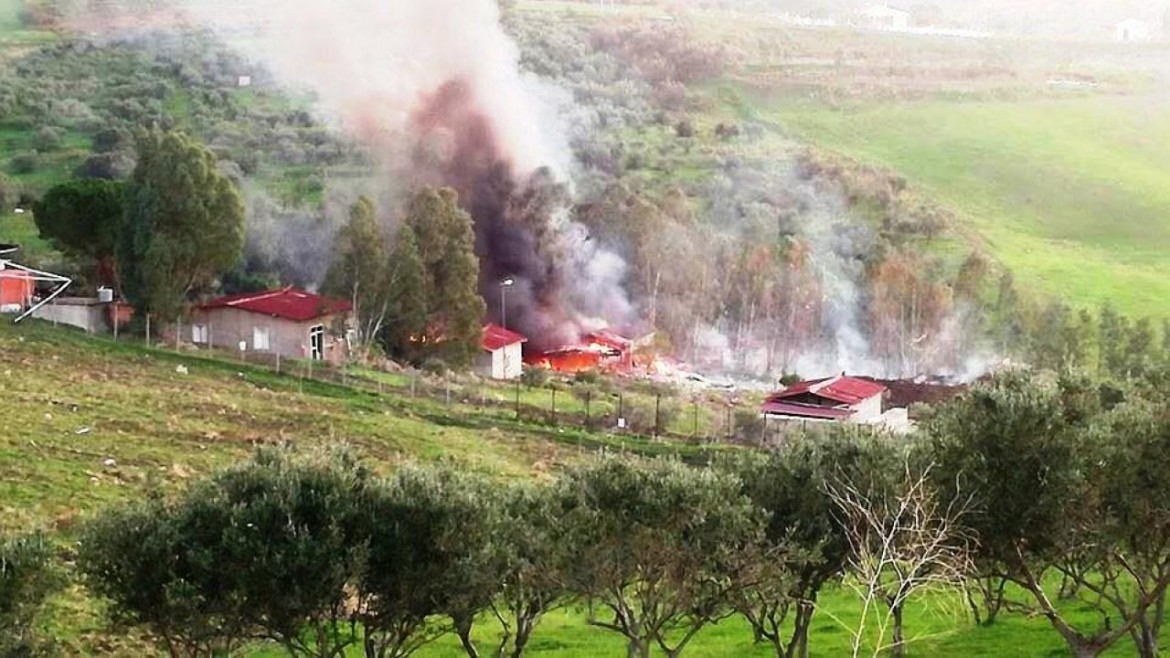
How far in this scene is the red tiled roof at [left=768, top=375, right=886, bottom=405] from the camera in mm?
56688

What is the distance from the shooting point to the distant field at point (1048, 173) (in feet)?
318

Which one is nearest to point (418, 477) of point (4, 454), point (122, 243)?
point (4, 454)

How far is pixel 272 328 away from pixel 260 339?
697 mm

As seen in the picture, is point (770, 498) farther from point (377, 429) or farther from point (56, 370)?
point (56, 370)

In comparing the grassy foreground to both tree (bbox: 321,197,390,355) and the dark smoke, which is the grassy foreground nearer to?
tree (bbox: 321,197,390,355)

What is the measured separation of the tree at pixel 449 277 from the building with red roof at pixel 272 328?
162 inches

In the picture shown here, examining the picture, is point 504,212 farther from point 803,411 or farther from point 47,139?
point 47,139

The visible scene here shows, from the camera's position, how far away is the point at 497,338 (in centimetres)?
6750

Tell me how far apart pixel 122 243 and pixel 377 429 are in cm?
1889

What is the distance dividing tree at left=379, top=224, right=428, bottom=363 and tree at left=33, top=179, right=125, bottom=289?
37.7 ft

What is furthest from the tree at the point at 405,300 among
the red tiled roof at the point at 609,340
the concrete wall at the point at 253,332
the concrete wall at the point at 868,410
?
the concrete wall at the point at 868,410

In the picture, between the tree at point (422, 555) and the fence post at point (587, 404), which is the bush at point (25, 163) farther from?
the tree at point (422, 555)

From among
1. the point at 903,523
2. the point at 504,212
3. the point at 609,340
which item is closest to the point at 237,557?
the point at 903,523

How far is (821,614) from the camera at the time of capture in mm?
32094
